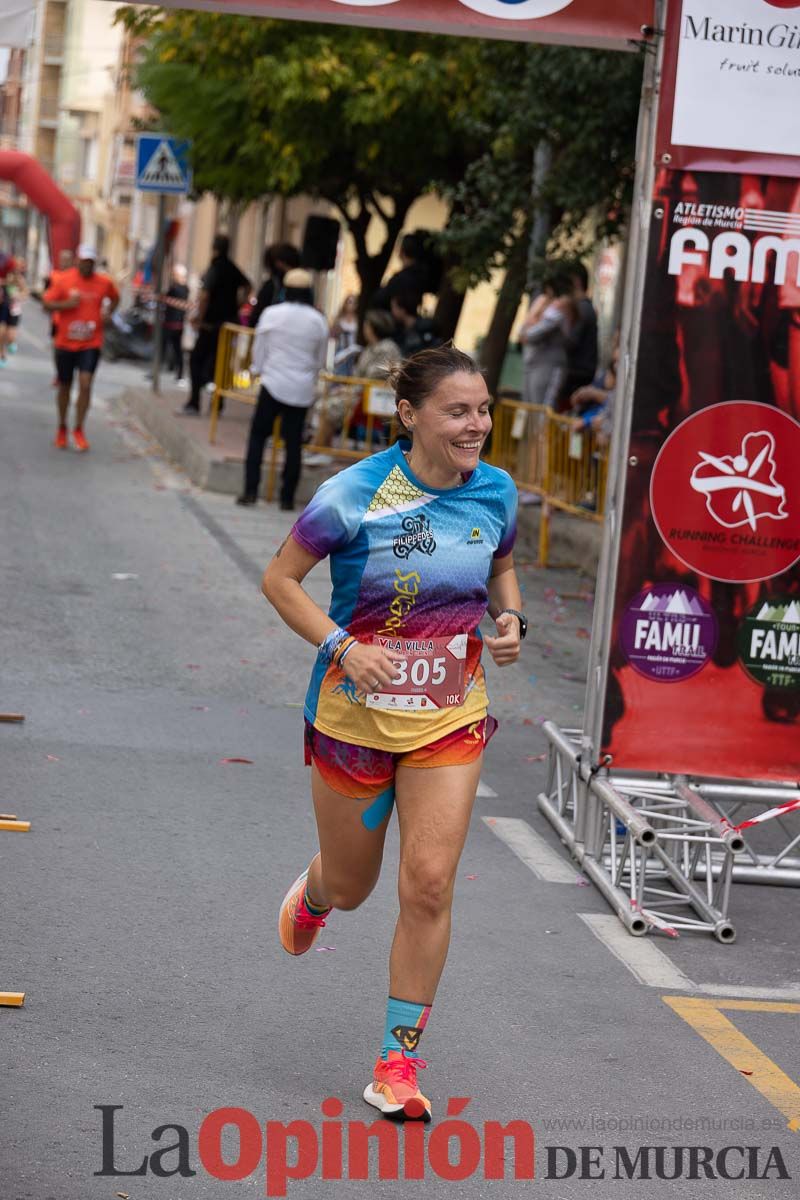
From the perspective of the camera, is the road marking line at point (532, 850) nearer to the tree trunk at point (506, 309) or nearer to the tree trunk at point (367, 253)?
the tree trunk at point (506, 309)

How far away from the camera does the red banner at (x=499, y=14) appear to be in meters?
7.09

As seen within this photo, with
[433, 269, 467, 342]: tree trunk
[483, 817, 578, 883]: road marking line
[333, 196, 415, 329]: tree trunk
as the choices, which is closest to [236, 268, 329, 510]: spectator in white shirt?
[433, 269, 467, 342]: tree trunk

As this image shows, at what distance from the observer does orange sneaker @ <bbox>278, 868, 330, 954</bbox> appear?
205 inches

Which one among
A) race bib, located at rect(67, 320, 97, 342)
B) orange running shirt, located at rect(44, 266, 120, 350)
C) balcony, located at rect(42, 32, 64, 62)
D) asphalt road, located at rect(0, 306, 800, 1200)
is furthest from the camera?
balcony, located at rect(42, 32, 64, 62)

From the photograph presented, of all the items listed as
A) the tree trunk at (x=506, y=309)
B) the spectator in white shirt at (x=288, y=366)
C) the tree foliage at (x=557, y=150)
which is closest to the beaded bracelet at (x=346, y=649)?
the tree foliage at (x=557, y=150)

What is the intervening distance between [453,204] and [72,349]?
4022 millimetres

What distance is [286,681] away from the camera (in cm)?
1006

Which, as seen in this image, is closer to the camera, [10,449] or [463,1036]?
[463,1036]

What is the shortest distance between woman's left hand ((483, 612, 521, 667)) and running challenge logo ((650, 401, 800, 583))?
2.26 meters

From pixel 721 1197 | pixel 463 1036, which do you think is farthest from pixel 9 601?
pixel 721 1197

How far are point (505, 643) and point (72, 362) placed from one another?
15.1 metres

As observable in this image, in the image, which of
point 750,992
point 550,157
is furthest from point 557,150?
point 750,992

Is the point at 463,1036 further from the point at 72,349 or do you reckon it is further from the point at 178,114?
the point at 178,114

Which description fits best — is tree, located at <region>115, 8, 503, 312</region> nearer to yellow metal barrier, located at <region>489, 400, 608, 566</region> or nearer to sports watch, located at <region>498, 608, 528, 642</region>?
yellow metal barrier, located at <region>489, 400, 608, 566</region>
